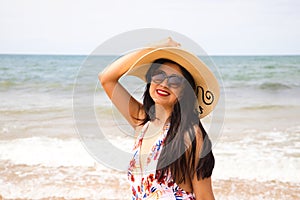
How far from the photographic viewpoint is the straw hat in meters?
1.99

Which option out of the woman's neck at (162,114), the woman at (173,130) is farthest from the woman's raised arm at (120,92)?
the woman's neck at (162,114)

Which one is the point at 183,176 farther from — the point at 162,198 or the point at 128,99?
the point at 128,99

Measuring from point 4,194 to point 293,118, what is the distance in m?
6.14

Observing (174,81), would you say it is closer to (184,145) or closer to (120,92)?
(184,145)

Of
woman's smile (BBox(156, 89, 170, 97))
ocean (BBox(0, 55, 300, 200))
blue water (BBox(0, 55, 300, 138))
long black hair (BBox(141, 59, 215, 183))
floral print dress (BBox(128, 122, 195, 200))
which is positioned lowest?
blue water (BBox(0, 55, 300, 138))

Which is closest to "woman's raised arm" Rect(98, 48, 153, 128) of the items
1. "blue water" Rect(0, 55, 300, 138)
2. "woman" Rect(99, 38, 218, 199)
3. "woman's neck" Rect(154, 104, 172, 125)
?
"woman" Rect(99, 38, 218, 199)

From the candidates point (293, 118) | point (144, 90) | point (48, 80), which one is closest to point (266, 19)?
point (48, 80)

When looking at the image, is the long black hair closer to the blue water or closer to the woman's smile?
the woman's smile

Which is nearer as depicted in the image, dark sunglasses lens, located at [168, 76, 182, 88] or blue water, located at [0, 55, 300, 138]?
dark sunglasses lens, located at [168, 76, 182, 88]

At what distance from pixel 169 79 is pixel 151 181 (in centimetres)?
46

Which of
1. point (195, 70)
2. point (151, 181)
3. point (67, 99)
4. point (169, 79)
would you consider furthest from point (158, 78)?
point (67, 99)

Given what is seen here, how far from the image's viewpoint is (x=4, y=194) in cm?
474

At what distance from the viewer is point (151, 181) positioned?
6.78 feet

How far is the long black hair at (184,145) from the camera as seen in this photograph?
1.97 m
